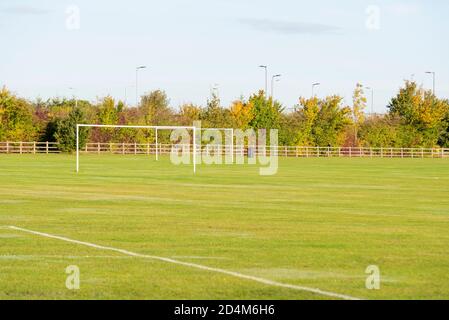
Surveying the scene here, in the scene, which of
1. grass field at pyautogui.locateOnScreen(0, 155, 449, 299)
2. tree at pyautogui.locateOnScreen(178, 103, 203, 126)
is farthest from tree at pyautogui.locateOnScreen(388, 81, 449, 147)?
grass field at pyautogui.locateOnScreen(0, 155, 449, 299)

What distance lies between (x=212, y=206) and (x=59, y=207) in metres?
3.82

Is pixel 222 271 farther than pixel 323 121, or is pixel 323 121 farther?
pixel 323 121

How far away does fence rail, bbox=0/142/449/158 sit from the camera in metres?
88.7

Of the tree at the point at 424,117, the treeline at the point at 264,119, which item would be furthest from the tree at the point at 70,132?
the tree at the point at 424,117

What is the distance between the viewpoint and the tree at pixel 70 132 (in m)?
88.9

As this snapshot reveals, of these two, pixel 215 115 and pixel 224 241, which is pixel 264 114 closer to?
pixel 215 115

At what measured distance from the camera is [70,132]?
88750 millimetres

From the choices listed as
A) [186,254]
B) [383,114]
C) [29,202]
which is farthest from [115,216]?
[383,114]

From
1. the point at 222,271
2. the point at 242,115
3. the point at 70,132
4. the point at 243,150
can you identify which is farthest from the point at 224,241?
the point at 242,115

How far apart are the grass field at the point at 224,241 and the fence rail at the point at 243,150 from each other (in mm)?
50743

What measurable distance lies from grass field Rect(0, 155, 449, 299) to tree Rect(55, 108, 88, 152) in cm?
5764

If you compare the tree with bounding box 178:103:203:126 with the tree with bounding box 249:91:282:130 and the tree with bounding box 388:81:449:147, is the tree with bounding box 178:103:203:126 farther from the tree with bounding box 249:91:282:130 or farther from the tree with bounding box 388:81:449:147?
the tree with bounding box 388:81:449:147

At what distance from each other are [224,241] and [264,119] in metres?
89.0

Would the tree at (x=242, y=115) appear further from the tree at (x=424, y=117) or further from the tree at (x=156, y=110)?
the tree at (x=424, y=117)
